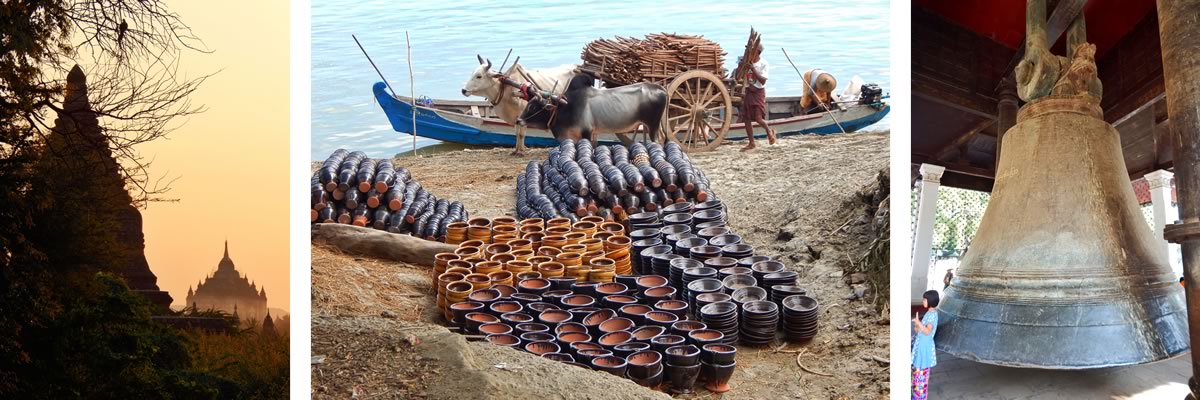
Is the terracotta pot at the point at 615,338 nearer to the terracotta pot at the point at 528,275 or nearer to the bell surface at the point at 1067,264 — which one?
the terracotta pot at the point at 528,275

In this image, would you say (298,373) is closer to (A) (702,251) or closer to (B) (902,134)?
(A) (702,251)

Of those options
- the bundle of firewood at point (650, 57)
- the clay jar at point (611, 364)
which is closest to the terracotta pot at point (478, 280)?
the clay jar at point (611, 364)

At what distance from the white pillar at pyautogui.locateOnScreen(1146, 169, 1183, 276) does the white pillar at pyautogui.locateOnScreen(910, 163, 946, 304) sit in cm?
78

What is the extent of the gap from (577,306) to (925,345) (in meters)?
2.26

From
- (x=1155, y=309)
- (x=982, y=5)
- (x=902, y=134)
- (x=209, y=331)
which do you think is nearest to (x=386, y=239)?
(x=209, y=331)

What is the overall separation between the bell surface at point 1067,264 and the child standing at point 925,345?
0.14 metres

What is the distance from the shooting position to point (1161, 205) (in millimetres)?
3027

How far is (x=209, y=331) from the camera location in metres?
5.09

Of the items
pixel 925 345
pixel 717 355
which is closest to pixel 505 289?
pixel 717 355

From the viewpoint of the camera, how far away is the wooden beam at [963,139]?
3.44 metres

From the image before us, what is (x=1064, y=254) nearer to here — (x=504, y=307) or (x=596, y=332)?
(x=596, y=332)

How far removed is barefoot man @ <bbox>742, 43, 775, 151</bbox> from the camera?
563 centimetres

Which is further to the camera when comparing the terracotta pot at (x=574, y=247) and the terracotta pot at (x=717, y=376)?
the terracotta pot at (x=574, y=247)

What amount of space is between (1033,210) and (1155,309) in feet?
1.54
